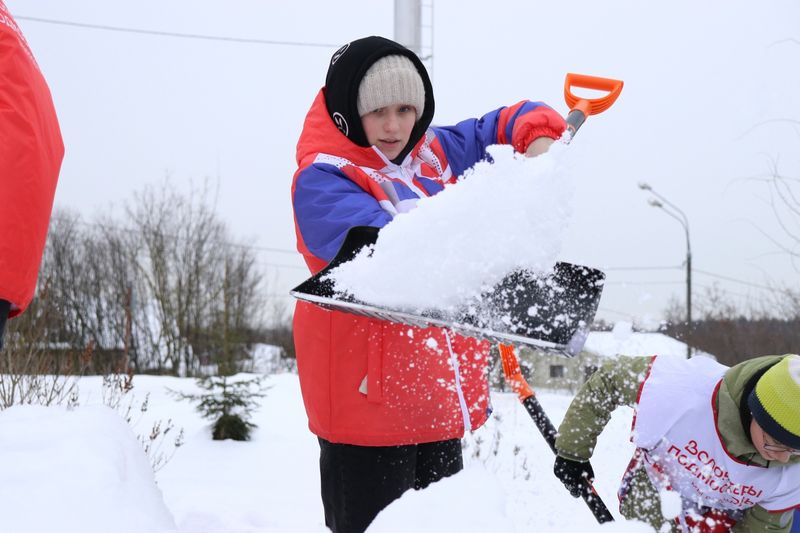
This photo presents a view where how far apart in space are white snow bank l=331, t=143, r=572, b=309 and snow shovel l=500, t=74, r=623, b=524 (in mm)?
857

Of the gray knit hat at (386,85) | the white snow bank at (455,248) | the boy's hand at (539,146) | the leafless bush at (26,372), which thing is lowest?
the leafless bush at (26,372)

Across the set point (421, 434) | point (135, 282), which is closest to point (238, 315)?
point (135, 282)

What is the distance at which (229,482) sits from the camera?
14.5ft

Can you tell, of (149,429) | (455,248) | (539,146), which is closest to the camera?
(455,248)

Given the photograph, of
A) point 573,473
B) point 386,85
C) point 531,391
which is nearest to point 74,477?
point 386,85

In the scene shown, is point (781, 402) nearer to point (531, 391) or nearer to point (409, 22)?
point (531, 391)

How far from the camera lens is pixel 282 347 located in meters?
26.6

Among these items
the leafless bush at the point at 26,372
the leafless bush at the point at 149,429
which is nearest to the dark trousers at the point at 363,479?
the leafless bush at the point at 149,429

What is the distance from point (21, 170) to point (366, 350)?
870 millimetres

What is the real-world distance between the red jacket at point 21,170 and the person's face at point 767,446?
2053 mm

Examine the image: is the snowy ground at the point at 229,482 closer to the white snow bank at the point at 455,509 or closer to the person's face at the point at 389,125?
the white snow bank at the point at 455,509

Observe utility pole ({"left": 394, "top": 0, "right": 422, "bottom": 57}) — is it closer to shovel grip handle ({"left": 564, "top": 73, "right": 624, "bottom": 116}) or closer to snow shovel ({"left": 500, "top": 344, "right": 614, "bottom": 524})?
shovel grip handle ({"left": 564, "top": 73, "right": 624, "bottom": 116})

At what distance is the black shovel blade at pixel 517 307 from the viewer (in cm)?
120

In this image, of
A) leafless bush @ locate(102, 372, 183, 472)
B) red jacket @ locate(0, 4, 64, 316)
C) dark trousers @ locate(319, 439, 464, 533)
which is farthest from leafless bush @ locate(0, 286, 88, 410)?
dark trousers @ locate(319, 439, 464, 533)
